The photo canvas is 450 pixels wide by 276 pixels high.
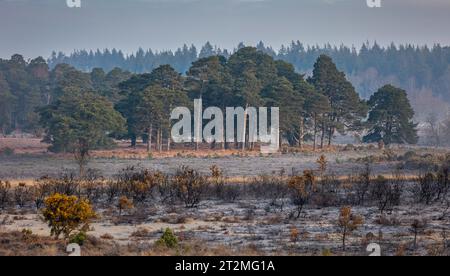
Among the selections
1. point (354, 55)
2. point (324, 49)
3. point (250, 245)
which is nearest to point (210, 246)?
point (250, 245)

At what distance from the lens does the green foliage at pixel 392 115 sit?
59.5 m

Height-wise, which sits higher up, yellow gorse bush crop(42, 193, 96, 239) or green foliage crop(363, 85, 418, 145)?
green foliage crop(363, 85, 418, 145)

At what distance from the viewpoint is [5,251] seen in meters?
15.0

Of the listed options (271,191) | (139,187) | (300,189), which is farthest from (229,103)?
(300,189)

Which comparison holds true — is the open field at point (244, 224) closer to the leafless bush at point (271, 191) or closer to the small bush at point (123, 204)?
the leafless bush at point (271, 191)

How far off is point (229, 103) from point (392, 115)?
14729mm

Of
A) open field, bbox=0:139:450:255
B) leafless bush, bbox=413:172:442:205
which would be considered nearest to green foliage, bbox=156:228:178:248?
open field, bbox=0:139:450:255

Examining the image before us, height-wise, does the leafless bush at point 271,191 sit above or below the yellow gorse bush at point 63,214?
below

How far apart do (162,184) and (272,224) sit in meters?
9.42

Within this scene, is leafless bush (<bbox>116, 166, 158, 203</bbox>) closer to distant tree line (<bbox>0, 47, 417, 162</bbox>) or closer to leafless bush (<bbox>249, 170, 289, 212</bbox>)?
leafless bush (<bbox>249, 170, 289, 212</bbox>)

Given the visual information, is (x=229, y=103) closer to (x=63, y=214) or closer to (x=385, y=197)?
(x=385, y=197)

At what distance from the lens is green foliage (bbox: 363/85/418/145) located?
5953 cm

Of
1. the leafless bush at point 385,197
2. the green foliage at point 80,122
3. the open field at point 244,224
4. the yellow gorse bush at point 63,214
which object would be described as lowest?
the open field at point 244,224

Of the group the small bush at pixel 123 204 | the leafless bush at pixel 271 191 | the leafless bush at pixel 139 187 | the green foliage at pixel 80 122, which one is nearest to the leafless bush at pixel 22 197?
the leafless bush at pixel 139 187
